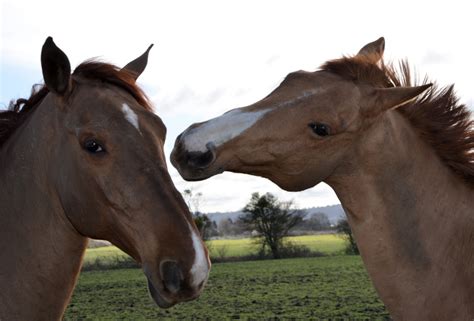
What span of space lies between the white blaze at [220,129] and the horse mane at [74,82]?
0.56m

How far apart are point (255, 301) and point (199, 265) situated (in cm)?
1651

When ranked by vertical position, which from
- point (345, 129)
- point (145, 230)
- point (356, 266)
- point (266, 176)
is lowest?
point (356, 266)

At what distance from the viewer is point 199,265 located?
3195mm

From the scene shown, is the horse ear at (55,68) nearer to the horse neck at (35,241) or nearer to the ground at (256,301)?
the horse neck at (35,241)

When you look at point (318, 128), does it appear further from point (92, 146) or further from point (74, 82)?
point (74, 82)

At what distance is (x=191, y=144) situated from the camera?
11.9 ft

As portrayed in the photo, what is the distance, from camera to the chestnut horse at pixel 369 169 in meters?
3.74

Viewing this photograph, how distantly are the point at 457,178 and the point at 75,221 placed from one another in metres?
2.72

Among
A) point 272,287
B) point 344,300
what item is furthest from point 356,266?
point 344,300

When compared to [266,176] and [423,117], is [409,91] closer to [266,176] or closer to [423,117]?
[423,117]

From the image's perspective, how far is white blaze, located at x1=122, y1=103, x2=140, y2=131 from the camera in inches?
144

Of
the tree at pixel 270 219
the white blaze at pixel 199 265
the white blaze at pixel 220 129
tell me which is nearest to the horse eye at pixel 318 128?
the white blaze at pixel 220 129

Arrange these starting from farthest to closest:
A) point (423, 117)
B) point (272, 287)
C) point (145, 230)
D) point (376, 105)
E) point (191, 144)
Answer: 1. point (272, 287)
2. point (423, 117)
3. point (376, 105)
4. point (191, 144)
5. point (145, 230)

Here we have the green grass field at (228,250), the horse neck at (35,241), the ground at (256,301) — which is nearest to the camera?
the horse neck at (35,241)
